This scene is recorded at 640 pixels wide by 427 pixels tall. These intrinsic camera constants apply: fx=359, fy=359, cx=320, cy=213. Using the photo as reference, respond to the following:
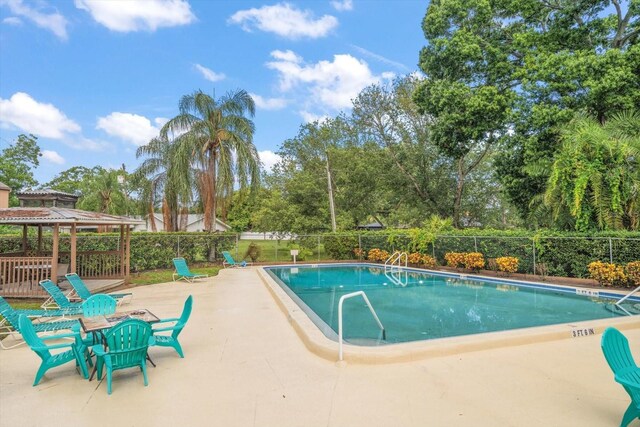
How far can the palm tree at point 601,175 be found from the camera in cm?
1105

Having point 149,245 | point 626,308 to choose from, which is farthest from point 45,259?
point 626,308

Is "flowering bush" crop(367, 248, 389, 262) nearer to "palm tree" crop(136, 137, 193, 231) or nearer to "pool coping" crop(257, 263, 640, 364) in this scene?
"palm tree" crop(136, 137, 193, 231)

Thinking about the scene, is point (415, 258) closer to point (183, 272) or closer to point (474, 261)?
point (474, 261)

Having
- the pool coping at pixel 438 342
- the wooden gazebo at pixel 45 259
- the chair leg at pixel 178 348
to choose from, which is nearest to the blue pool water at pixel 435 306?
the pool coping at pixel 438 342

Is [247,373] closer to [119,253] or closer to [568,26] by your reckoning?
[119,253]

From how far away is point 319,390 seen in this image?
386cm

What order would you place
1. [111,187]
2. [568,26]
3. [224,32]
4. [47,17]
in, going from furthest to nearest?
1. [111,187]
2. [224,32]
3. [568,26]
4. [47,17]

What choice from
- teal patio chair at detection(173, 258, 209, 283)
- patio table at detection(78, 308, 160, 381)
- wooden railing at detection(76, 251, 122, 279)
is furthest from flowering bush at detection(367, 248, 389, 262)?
patio table at detection(78, 308, 160, 381)

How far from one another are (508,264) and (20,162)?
1944 inches

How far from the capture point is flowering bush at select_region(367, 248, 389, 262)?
61.9 ft

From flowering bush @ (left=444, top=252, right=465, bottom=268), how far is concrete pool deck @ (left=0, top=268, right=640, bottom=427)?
31.9ft

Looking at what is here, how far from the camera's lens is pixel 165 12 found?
44.7ft

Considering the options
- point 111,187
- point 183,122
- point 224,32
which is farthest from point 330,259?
point 111,187

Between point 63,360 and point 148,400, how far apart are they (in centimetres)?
133
